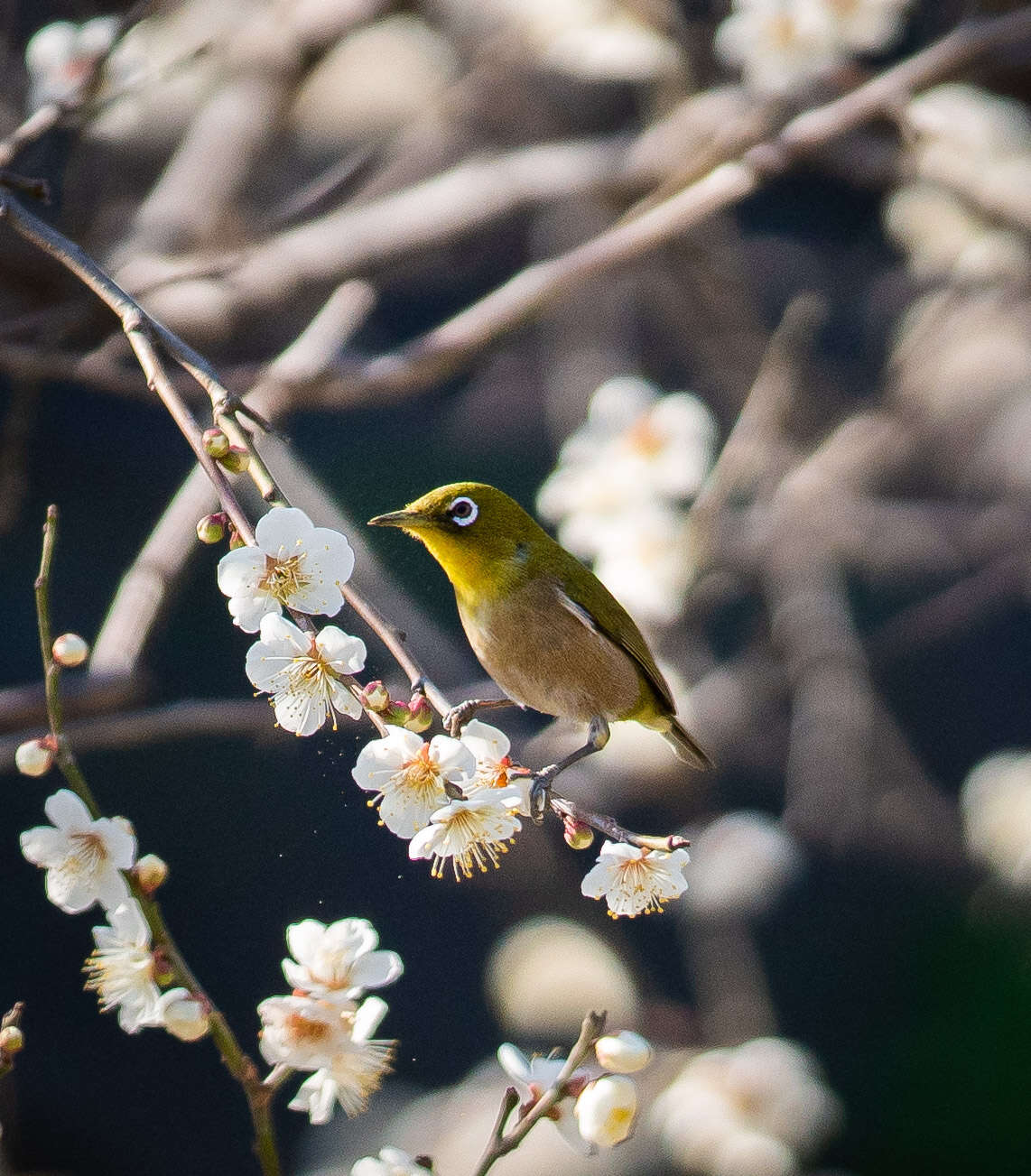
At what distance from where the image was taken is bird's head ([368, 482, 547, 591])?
1.39 ft

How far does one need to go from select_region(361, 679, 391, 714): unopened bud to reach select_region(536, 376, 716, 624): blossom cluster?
17.2 inches

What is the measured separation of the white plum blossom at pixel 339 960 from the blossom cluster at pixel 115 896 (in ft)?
0.13

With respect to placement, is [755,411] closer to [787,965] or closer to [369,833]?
[787,965]

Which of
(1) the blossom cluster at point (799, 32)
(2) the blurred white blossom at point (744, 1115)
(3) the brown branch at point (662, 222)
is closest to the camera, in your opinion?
(3) the brown branch at point (662, 222)

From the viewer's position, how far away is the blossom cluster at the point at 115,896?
350 millimetres

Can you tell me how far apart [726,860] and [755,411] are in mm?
382

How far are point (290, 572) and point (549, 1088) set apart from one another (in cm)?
19

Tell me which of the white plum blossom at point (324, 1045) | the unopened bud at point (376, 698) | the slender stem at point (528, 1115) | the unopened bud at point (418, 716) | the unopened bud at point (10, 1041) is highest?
the unopened bud at point (376, 698)

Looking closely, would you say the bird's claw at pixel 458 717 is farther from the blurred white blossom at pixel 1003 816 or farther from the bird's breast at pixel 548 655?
the blurred white blossom at pixel 1003 816

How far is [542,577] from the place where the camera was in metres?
0.50

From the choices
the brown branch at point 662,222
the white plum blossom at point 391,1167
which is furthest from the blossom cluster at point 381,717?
the brown branch at point 662,222

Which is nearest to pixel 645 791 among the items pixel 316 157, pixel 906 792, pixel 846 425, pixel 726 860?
pixel 726 860

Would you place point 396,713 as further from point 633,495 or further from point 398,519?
point 633,495

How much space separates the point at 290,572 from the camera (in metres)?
0.34
